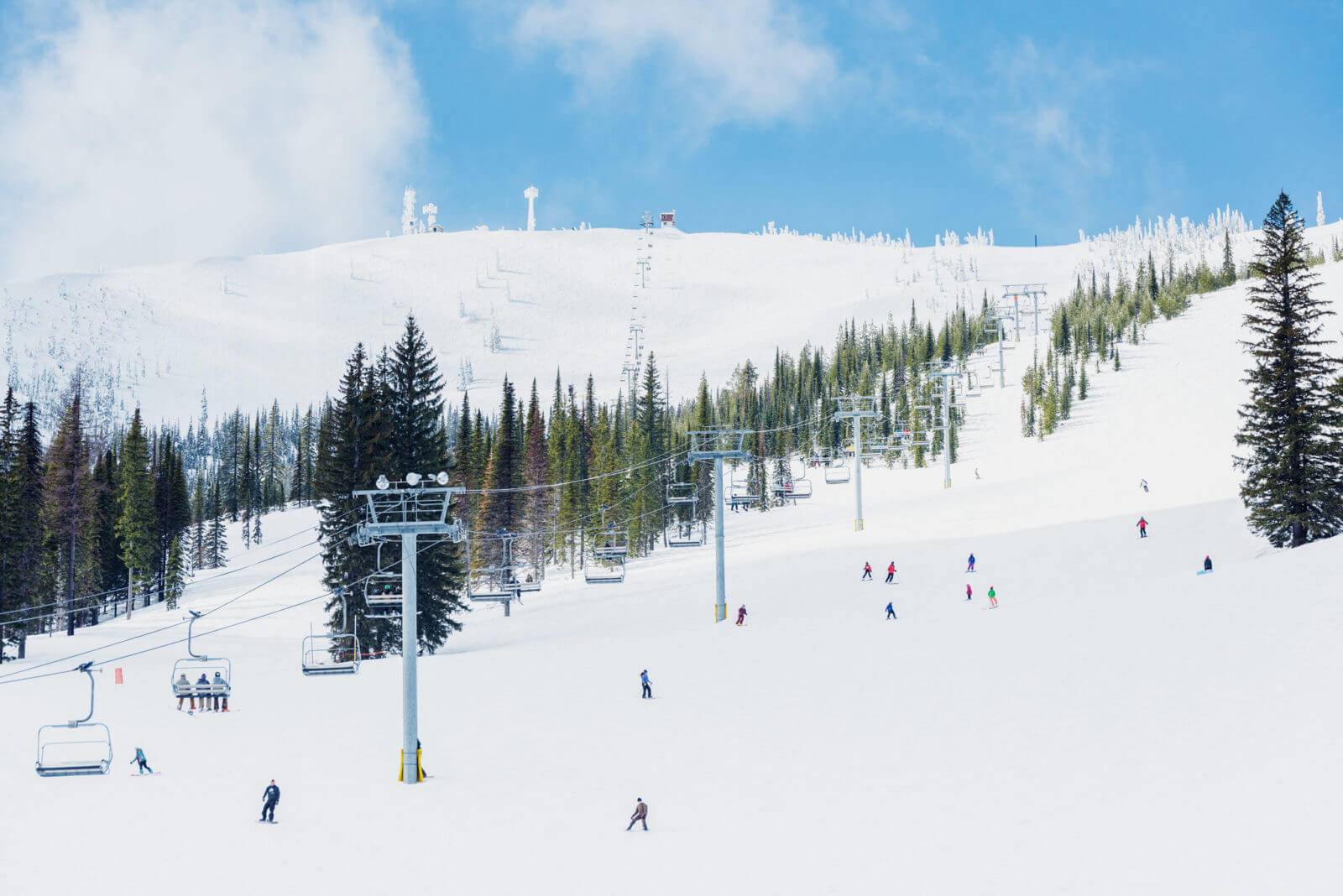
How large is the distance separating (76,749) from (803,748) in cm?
1964

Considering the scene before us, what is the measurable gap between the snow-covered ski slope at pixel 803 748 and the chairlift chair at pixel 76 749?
0.52 metres

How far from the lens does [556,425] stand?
9894cm

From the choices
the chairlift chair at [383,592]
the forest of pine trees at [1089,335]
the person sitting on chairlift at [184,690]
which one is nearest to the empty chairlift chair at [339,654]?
the chairlift chair at [383,592]

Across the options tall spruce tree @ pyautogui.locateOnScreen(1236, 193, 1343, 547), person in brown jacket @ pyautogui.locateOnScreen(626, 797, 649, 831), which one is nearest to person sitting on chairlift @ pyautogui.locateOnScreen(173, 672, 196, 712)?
person in brown jacket @ pyautogui.locateOnScreen(626, 797, 649, 831)

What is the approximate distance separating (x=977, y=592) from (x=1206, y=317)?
112 m

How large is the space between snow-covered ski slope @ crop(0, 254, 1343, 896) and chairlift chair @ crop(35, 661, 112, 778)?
52cm

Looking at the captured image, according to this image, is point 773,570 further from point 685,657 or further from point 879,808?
point 879,808

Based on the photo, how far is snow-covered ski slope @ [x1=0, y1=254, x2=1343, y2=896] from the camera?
59.4ft

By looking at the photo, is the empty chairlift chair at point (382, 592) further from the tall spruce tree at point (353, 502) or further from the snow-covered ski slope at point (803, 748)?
the snow-covered ski slope at point (803, 748)

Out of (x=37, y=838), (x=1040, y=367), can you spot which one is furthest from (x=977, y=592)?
(x=1040, y=367)

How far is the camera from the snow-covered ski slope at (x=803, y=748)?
1809 cm

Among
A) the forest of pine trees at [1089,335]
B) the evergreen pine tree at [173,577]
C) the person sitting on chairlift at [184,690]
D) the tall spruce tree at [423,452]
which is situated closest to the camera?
the person sitting on chairlift at [184,690]

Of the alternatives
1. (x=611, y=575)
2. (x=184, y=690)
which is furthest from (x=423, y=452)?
(x=184, y=690)

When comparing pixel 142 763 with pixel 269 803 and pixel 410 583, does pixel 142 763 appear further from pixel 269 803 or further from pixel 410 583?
pixel 410 583
